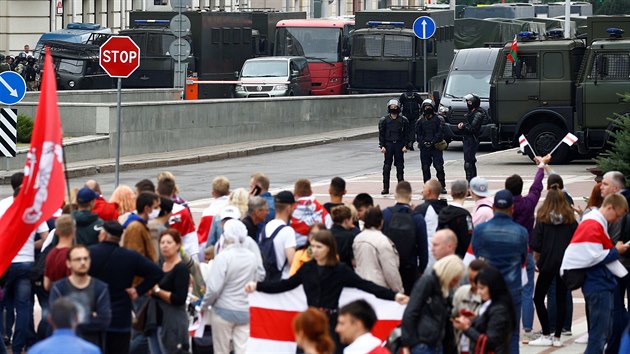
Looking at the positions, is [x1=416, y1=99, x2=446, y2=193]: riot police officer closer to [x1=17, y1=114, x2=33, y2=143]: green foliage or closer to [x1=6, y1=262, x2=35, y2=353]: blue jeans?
[x1=17, y1=114, x2=33, y2=143]: green foliage

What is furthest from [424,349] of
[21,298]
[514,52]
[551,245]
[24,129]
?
[24,129]

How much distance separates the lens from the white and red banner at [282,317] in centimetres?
1098

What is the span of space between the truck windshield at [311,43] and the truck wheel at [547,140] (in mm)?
17836

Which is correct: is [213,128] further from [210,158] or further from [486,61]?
[486,61]

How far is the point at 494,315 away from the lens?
9.68 meters

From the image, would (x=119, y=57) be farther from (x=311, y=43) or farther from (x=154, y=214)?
(x=311, y=43)

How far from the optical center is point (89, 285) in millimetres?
10047

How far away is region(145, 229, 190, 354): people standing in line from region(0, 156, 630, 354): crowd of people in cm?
1

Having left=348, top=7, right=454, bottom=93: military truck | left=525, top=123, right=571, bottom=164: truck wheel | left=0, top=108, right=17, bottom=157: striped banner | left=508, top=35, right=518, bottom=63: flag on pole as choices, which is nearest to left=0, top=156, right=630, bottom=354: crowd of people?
left=0, top=108, right=17, bottom=157: striped banner

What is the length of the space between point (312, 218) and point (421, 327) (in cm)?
322

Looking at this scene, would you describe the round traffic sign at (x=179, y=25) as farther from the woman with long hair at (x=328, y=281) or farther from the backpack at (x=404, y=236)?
the woman with long hair at (x=328, y=281)

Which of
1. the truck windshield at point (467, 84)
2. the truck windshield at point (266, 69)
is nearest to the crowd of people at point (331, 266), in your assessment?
the truck windshield at point (467, 84)

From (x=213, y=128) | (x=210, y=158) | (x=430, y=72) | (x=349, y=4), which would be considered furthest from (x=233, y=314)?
(x=349, y=4)

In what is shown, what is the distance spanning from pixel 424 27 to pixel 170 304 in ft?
102
